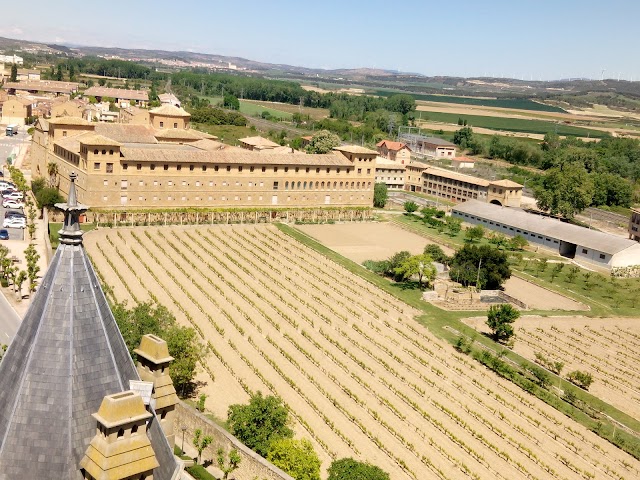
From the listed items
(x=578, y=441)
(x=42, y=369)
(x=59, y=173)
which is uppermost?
(x=42, y=369)

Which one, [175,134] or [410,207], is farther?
[175,134]

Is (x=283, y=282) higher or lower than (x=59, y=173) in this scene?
lower

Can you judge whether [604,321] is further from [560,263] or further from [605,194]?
[605,194]

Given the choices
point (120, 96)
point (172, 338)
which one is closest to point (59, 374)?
point (172, 338)

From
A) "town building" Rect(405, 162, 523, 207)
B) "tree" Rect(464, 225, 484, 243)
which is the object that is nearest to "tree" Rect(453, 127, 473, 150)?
"town building" Rect(405, 162, 523, 207)

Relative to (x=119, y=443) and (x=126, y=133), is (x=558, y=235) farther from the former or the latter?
(x=119, y=443)

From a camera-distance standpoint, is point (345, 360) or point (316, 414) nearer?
point (316, 414)

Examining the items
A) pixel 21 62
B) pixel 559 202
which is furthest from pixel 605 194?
pixel 21 62
